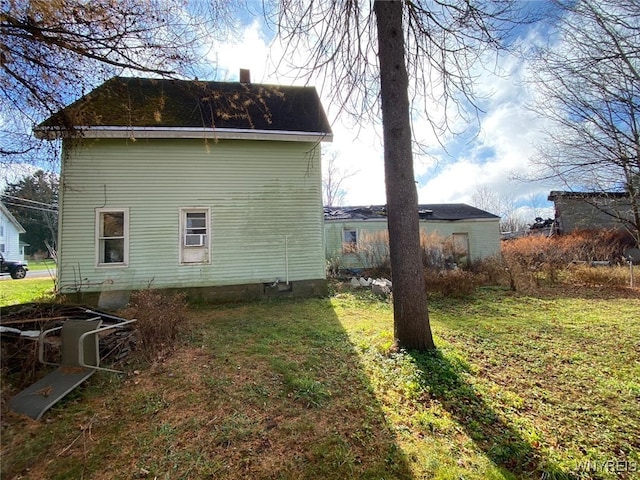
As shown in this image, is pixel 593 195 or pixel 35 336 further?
pixel 593 195

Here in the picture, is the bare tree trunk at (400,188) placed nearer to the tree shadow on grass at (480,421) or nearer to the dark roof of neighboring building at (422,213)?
the tree shadow on grass at (480,421)

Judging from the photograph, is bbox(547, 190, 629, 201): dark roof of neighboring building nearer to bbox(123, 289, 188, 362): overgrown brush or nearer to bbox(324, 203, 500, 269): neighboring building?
bbox(324, 203, 500, 269): neighboring building

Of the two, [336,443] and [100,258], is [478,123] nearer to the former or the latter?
[336,443]

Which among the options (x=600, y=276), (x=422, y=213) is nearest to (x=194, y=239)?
(x=422, y=213)

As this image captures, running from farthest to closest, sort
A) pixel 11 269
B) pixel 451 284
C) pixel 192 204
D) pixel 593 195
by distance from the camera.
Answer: pixel 11 269
pixel 593 195
pixel 451 284
pixel 192 204

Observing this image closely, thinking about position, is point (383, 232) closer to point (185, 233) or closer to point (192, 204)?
point (192, 204)

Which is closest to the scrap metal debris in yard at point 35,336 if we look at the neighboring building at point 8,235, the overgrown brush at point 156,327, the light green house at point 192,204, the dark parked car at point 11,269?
the overgrown brush at point 156,327

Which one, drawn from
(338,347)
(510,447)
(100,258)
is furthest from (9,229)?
(510,447)

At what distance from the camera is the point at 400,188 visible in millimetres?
4320

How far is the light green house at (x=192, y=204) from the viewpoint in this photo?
26.2ft

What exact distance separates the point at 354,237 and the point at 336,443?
14.0 metres

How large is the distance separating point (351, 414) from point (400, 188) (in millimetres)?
3023

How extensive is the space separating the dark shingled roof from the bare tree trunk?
2.07 metres

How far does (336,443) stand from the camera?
99.2 inches
